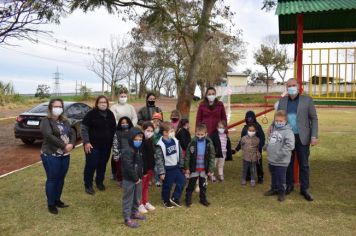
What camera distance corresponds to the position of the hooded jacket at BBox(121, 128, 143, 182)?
5.04 metres

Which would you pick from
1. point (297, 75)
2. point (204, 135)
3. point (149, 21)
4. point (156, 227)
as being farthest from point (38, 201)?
point (149, 21)

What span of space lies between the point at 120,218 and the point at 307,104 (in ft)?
11.0

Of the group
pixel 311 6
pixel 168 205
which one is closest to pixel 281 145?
pixel 168 205

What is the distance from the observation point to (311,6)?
692cm

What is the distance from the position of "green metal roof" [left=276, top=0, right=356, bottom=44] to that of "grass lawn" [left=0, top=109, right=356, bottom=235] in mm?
3098

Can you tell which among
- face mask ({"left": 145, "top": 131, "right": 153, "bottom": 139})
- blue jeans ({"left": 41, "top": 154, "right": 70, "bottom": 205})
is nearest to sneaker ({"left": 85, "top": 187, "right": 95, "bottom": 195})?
blue jeans ({"left": 41, "top": 154, "right": 70, "bottom": 205})

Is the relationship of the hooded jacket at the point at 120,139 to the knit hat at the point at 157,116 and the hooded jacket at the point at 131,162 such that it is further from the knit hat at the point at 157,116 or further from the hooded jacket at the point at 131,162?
the knit hat at the point at 157,116

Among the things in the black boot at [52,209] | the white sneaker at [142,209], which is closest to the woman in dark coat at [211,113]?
the white sneaker at [142,209]

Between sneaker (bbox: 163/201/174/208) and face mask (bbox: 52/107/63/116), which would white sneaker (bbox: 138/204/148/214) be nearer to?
sneaker (bbox: 163/201/174/208)

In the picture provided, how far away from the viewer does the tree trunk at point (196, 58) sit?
11613 mm

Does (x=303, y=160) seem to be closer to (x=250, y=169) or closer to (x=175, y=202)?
(x=250, y=169)

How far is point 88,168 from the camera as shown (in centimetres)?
647

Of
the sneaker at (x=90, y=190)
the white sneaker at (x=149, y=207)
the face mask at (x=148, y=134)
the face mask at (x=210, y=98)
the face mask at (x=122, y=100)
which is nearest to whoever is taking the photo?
the face mask at (x=148, y=134)

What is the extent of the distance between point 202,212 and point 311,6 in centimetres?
413
